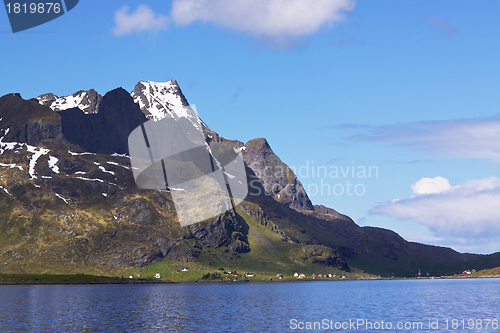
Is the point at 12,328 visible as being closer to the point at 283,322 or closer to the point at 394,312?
the point at 283,322

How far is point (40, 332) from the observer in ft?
298

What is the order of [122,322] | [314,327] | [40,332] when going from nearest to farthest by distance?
1. [40,332]
2. [314,327]
3. [122,322]

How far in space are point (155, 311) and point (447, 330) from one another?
7891cm

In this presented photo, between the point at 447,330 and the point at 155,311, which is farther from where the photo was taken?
the point at 155,311

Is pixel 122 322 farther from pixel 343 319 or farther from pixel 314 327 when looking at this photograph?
pixel 343 319

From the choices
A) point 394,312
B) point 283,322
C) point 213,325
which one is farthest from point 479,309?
point 213,325

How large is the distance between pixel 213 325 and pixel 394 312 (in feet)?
181

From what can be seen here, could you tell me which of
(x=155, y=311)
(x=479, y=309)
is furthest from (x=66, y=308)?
(x=479, y=309)

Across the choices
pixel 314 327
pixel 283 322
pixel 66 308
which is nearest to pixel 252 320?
pixel 283 322

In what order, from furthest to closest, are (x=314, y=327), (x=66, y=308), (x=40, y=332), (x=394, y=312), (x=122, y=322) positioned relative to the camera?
1. (x=66, y=308)
2. (x=394, y=312)
3. (x=122, y=322)
4. (x=314, y=327)
5. (x=40, y=332)

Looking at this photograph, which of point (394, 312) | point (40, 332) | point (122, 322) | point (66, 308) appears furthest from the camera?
point (66, 308)

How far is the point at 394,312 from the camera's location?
130125 mm

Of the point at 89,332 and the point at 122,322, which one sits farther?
the point at 122,322

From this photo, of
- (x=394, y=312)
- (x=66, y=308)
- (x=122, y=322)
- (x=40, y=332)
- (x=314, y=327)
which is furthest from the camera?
(x=66, y=308)
